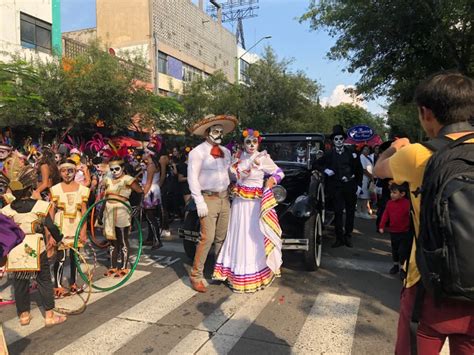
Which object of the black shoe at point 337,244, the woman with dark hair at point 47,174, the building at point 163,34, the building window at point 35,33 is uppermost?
the building at point 163,34

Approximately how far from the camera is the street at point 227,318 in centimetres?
363

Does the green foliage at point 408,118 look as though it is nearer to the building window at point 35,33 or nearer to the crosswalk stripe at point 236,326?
the crosswalk stripe at point 236,326

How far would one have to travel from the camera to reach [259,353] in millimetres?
3482

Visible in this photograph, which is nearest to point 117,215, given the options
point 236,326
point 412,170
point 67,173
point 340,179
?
point 67,173

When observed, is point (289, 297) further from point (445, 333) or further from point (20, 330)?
point (445, 333)

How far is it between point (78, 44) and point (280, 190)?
868 inches

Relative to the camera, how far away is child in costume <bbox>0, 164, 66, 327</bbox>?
154 inches

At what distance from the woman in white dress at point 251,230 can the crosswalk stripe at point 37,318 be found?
140cm

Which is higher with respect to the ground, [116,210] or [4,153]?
[4,153]

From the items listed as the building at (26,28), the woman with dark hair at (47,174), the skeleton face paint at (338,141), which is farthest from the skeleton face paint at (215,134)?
the building at (26,28)

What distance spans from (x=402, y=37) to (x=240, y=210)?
26.8ft

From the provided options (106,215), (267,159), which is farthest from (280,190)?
(106,215)

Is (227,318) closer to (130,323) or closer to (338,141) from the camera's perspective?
(130,323)

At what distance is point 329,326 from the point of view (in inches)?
158
